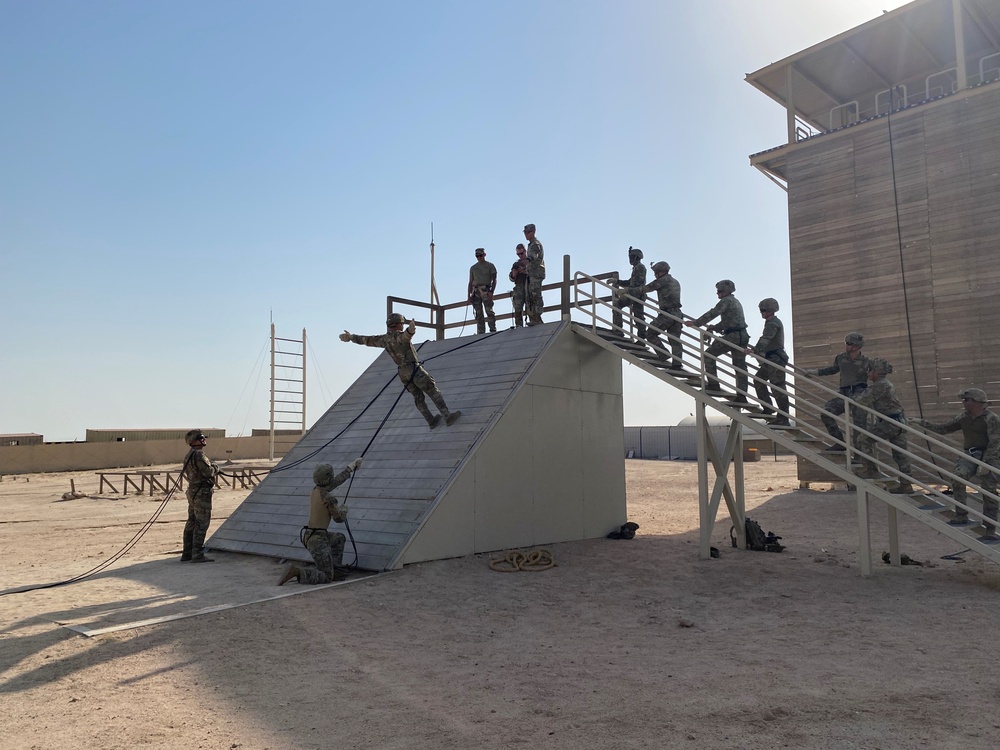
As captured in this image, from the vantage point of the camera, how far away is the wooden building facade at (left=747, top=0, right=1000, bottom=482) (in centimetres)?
1659

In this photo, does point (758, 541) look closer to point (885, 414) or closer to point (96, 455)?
point (885, 414)

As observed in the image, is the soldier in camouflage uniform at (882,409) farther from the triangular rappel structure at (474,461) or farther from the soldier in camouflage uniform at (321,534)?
the soldier in camouflage uniform at (321,534)

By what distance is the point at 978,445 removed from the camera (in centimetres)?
917

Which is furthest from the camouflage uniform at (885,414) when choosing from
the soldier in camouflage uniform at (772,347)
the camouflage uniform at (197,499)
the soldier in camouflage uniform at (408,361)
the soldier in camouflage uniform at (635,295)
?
the camouflage uniform at (197,499)

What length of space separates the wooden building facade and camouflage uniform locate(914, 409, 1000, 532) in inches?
332

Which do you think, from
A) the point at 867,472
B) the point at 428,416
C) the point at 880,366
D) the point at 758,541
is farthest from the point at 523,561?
the point at 880,366

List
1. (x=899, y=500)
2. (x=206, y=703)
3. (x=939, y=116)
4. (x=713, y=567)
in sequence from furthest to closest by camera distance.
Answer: (x=939, y=116) → (x=713, y=567) → (x=899, y=500) → (x=206, y=703)

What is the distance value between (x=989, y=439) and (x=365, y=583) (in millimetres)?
7944

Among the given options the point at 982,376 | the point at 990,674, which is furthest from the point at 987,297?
the point at 990,674

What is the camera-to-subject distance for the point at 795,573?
9656mm

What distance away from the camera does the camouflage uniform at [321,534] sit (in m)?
8.87

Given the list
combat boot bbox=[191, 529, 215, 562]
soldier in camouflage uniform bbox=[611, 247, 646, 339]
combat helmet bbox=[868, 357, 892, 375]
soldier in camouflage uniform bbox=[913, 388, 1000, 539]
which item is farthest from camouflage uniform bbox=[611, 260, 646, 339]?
combat boot bbox=[191, 529, 215, 562]

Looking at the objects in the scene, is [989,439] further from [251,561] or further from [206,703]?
[251,561]

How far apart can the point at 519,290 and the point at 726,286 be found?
4.09 m
